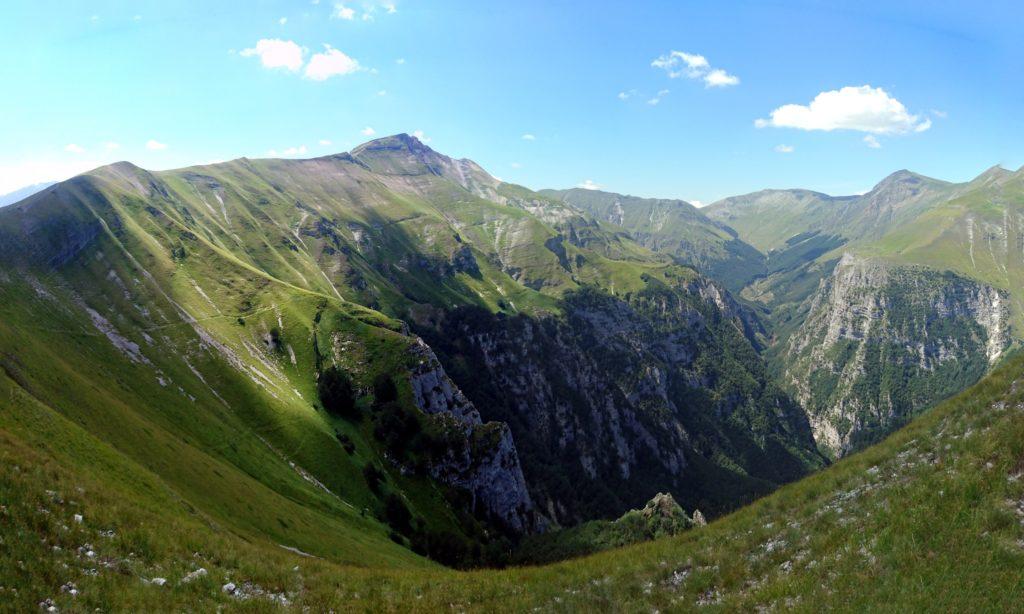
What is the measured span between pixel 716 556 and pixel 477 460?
133 meters

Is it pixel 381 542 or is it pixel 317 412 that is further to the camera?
pixel 317 412

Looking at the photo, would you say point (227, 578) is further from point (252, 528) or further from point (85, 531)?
point (252, 528)

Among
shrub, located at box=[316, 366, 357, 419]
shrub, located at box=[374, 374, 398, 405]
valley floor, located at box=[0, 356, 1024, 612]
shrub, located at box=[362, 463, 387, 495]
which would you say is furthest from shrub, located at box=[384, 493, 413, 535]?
valley floor, located at box=[0, 356, 1024, 612]

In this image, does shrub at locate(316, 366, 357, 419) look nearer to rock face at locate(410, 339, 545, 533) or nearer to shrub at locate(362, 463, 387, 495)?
rock face at locate(410, 339, 545, 533)

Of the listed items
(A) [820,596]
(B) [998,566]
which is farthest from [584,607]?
(B) [998,566]

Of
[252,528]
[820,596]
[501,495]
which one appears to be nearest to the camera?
[820,596]

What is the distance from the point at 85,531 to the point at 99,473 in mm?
19044

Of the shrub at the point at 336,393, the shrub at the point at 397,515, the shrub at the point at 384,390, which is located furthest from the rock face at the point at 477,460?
the shrub at the point at 397,515

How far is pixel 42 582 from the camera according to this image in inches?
749

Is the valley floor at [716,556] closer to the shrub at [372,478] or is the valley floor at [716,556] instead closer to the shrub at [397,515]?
the shrub at [397,515]

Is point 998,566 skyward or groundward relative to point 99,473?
skyward

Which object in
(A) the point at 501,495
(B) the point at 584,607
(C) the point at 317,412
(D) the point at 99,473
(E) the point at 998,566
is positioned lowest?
(A) the point at 501,495

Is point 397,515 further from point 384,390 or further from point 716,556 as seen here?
point 716,556

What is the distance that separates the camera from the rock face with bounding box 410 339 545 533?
145m
